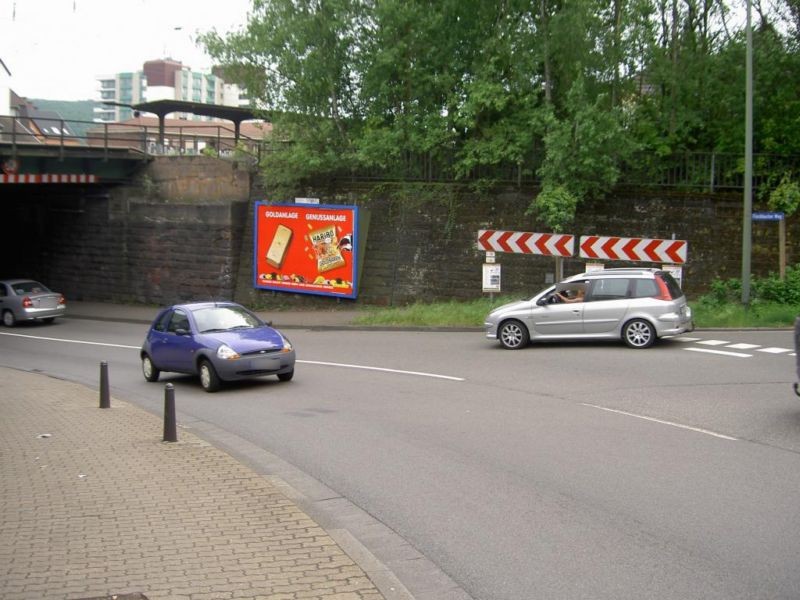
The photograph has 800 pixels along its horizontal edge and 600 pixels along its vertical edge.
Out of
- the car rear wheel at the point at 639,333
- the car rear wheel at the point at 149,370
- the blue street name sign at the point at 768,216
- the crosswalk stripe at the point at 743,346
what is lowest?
the car rear wheel at the point at 149,370

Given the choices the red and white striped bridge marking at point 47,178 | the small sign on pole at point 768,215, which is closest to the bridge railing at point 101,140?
the red and white striped bridge marking at point 47,178

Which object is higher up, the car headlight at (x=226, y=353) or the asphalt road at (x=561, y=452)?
the car headlight at (x=226, y=353)

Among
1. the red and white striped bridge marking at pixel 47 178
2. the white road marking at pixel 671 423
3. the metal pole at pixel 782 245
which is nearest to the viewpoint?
the white road marking at pixel 671 423

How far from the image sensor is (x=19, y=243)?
4072 cm

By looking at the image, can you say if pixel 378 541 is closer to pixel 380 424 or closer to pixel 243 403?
pixel 380 424

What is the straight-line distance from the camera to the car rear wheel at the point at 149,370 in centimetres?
1736

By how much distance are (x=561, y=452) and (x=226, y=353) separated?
7.21 metres

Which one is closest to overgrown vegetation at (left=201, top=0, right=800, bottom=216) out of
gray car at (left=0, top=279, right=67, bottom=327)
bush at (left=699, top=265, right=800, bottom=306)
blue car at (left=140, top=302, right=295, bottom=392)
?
bush at (left=699, top=265, right=800, bottom=306)

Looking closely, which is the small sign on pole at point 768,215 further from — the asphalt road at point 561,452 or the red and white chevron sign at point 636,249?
the asphalt road at point 561,452

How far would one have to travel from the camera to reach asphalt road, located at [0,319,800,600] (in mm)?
6285

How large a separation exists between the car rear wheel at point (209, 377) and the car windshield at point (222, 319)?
690 mm

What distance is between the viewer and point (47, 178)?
31828mm

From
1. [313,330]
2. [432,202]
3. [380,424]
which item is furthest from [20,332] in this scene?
[380,424]

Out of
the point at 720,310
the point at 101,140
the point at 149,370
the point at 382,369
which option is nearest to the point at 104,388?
the point at 149,370
